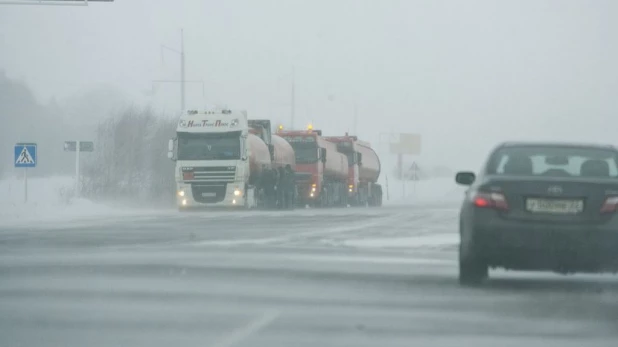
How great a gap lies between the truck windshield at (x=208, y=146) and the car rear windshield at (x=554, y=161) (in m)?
31.4

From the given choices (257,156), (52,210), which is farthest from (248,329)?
(257,156)

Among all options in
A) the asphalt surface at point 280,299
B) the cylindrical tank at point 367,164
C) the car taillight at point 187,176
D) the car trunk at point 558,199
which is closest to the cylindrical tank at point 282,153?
the car taillight at point 187,176

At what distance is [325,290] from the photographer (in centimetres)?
1362

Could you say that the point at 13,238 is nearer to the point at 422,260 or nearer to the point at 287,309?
the point at 422,260

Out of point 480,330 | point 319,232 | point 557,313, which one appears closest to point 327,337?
point 480,330

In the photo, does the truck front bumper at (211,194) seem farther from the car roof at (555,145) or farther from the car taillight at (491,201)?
the car taillight at (491,201)

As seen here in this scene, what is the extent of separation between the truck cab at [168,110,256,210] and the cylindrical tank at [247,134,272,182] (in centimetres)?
96

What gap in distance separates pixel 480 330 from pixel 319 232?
17315mm

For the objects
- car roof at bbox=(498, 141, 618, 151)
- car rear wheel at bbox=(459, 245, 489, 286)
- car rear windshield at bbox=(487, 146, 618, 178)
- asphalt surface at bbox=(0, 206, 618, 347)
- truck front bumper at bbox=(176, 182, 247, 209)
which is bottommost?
truck front bumper at bbox=(176, 182, 247, 209)

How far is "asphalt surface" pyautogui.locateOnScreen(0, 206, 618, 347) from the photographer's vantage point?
9.87m

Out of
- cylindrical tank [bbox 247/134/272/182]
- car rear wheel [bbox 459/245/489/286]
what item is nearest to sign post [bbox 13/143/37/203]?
cylindrical tank [bbox 247/134/272/182]

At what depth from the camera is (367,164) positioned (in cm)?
7212

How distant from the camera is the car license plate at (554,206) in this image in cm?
1330

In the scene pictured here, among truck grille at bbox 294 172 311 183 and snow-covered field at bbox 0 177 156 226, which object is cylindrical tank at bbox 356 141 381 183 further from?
snow-covered field at bbox 0 177 156 226
